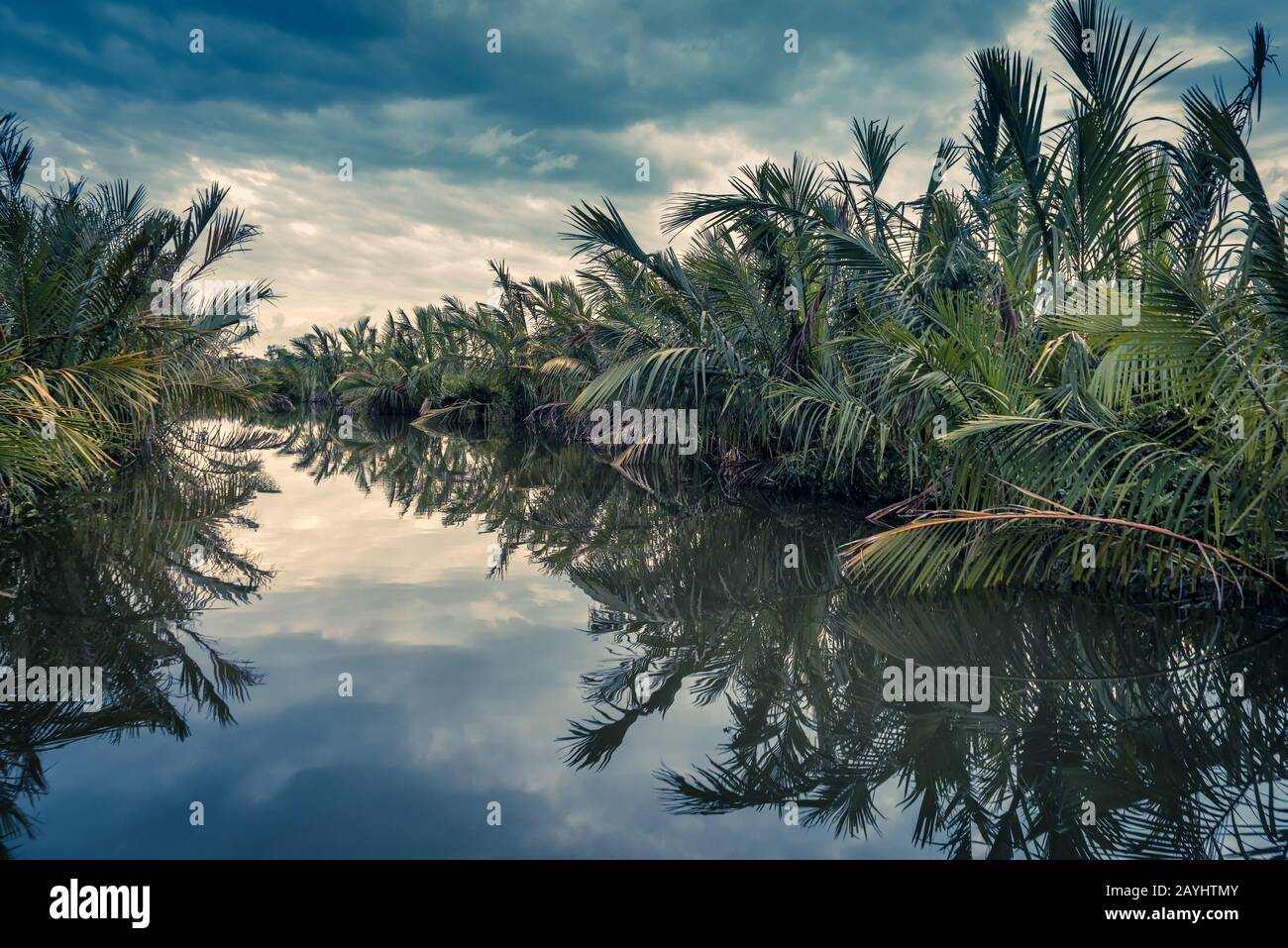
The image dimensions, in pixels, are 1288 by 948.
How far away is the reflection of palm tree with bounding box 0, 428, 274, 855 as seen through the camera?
9.59 feet

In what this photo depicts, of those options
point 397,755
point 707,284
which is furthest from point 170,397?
point 397,755

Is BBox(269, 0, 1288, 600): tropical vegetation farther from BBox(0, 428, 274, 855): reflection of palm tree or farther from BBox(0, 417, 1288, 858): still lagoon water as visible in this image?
BBox(0, 428, 274, 855): reflection of palm tree

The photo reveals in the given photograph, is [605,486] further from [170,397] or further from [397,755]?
[397,755]

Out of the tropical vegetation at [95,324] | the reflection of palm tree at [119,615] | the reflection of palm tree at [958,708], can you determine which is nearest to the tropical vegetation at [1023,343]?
the reflection of palm tree at [958,708]

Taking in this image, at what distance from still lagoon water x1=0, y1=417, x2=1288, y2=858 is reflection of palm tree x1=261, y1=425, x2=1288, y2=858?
0.05 feet

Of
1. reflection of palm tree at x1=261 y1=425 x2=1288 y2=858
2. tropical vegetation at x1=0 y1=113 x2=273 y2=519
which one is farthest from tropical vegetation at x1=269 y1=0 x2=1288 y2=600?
tropical vegetation at x1=0 y1=113 x2=273 y2=519

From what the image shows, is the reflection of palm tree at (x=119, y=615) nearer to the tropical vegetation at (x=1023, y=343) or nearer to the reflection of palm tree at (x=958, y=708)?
the reflection of palm tree at (x=958, y=708)

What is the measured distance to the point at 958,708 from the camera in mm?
3121

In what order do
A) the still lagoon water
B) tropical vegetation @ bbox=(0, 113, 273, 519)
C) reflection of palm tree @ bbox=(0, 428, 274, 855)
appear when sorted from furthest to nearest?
tropical vegetation @ bbox=(0, 113, 273, 519), reflection of palm tree @ bbox=(0, 428, 274, 855), the still lagoon water

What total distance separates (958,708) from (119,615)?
15.8 feet

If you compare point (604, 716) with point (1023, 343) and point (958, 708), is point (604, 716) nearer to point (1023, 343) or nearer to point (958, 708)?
point (958, 708)

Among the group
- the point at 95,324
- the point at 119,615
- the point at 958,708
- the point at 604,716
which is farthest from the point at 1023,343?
the point at 95,324

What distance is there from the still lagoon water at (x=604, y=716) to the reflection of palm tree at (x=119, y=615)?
0.02 meters

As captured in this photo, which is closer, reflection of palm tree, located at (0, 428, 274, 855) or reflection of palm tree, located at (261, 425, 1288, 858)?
reflection of palm tree, located at (261, 425, 1288, 858)
